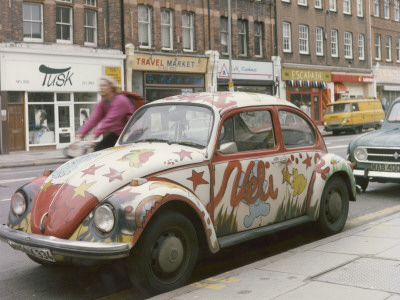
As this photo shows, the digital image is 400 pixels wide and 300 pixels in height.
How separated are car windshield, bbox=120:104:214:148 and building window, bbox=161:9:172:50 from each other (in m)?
24.4

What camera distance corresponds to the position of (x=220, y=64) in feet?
107

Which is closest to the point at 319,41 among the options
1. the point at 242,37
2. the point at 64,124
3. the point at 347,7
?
the point at 347,7

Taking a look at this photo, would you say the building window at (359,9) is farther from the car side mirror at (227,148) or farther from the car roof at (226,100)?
the car side mirror at (227,148)

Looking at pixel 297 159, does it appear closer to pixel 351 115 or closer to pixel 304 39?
pixel 351 115

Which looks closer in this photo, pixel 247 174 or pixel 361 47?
pixel 247 174

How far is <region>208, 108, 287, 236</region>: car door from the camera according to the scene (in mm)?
5074

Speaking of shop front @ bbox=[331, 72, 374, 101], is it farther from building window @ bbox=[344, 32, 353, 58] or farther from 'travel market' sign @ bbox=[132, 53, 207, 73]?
'travel market' sign @ bbox=[132, 53, 207, 73]

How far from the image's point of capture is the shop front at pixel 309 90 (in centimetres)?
3741

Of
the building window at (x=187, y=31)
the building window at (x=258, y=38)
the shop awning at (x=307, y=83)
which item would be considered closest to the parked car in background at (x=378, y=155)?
the building window at (x=187, y=31)

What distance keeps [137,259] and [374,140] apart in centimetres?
637

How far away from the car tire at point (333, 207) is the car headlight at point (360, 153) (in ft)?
9.85

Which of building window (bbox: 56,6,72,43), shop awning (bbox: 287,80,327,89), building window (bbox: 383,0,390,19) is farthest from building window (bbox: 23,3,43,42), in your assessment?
building window (bbox: 383,0,390,19)

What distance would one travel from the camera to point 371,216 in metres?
7.78

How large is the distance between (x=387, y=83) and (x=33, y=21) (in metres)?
33.7
